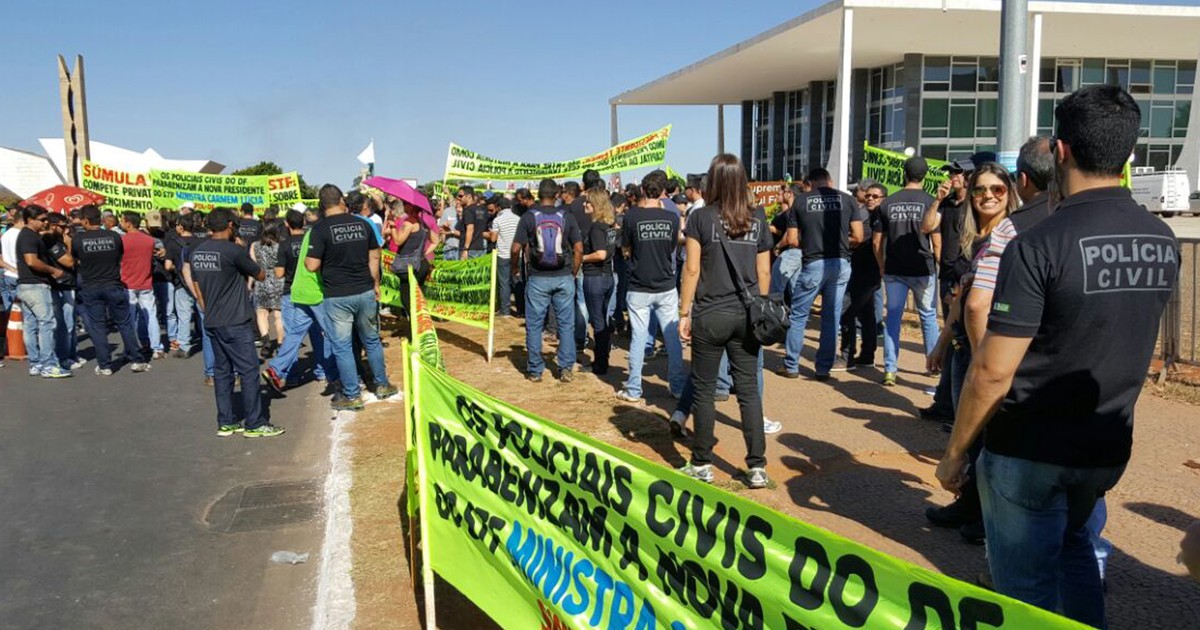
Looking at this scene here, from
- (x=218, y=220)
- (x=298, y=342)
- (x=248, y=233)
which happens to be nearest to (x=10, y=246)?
(x=248, y=233)

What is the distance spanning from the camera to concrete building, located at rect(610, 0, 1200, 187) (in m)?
27.9

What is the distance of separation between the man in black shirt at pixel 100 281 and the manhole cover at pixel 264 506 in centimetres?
550

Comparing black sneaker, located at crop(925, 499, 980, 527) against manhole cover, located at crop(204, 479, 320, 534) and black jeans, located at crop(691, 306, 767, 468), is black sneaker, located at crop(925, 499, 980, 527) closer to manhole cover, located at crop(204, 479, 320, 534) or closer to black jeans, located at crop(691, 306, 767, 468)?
black jeans, located at crop(691, 306, 767, 468)

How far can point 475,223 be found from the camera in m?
14.3

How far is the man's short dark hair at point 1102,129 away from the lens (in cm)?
237

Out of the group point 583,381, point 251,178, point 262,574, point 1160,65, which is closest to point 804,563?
point 262,574

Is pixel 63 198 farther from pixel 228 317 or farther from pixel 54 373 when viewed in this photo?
pixel 228 317

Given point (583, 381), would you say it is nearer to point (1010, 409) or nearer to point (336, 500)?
point (336, 500)

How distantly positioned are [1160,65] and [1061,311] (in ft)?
147

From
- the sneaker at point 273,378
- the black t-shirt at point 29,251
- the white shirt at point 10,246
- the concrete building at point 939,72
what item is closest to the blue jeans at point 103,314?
the black t-shirt at point 29,251

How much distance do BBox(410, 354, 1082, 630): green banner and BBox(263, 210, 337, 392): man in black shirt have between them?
16.9 ft

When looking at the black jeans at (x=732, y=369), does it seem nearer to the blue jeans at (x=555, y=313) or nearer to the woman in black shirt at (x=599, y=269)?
the blue jeans at (x=555, y=313)

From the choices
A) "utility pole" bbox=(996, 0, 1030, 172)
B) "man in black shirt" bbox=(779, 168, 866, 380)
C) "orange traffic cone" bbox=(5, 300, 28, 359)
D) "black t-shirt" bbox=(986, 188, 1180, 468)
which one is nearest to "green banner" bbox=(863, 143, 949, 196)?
"man in black shirt" bbox=(779, 168, 866, 380)

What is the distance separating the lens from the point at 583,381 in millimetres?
8641
